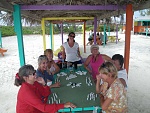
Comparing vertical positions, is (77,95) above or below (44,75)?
below

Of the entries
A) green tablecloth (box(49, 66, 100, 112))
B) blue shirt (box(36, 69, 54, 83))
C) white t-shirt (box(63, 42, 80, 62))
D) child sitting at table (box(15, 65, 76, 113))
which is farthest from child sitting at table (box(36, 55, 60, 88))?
white t-shirt (box(63, 42, 80, 62))

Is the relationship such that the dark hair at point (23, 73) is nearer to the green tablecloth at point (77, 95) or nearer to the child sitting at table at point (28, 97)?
the child sitting at table at point (28, 97)

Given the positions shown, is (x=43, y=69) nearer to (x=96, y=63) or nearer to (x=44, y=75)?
(x=44, y=75)

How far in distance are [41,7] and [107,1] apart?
1.42m

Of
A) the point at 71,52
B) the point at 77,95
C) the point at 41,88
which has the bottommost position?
the point at 77,95

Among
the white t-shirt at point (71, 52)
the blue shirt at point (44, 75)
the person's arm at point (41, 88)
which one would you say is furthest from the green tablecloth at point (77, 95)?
the white t-shirt at point (71, 52)

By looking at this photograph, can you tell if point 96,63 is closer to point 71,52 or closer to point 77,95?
point 71,52

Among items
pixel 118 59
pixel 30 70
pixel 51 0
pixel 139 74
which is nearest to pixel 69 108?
pixel 30 70

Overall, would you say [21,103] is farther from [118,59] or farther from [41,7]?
[41,7]

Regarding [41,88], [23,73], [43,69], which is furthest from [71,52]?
[23,73]

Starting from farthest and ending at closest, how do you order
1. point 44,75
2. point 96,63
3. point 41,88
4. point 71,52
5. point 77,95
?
point 71,52
point 96,63
point 44,75
point 77,95
point 41,88

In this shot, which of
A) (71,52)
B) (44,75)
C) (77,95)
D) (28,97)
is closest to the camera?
(28,97)

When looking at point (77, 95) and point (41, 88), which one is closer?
point (41, 88)

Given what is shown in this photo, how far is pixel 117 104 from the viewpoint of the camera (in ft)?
5.98
